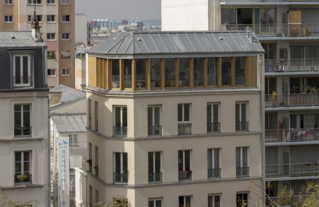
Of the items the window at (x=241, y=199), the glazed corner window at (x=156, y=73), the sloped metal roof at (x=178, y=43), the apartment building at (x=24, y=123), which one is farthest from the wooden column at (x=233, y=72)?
the apartment building at (x=24, y=123)

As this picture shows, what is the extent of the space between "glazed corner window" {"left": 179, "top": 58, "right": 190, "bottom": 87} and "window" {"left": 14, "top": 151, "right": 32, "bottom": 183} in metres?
13.3

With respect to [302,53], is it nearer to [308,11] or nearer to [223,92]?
[308,11]

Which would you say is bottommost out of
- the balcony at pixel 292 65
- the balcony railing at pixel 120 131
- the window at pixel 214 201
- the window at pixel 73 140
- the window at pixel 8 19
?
the window at pixel 214 201

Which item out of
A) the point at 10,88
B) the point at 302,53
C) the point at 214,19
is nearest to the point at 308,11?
the point at 302,53

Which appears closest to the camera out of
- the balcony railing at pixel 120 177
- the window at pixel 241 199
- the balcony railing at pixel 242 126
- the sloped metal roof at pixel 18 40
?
the sloped metal roof at pixel 18 40

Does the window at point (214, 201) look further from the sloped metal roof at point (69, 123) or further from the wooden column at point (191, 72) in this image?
the sloped metal roof at point (69, 123)

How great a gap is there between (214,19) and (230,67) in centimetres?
873

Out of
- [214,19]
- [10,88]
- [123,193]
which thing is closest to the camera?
[10,88]

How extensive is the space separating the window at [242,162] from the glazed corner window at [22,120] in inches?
674

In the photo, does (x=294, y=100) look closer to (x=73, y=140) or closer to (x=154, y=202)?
(x=154, y=202)

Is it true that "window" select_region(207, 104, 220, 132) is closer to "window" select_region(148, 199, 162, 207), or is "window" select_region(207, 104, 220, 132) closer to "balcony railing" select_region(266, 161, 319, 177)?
"window" select_region(148, 199, 162, 207)

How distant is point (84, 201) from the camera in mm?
55062

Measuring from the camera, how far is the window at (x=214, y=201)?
169 ft

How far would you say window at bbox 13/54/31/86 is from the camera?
45938 millimetres
